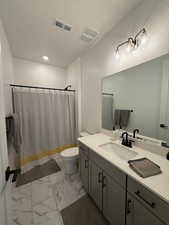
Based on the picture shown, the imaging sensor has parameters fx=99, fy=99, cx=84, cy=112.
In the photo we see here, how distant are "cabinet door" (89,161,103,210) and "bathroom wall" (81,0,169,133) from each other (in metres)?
0.86

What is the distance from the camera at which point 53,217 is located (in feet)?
3.99

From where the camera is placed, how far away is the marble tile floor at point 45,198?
3.95 feet

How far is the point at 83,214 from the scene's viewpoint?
124 cm

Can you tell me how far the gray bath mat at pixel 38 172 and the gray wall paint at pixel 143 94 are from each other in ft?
5.97

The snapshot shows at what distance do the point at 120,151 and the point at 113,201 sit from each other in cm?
55

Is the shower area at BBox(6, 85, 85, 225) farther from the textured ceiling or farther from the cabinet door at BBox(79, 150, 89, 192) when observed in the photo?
the textured ceiling

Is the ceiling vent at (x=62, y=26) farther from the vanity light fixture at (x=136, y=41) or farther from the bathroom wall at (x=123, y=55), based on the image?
the vanity light fixture at (x=136, y=41)

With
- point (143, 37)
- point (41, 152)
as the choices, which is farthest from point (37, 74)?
point (143, 37)

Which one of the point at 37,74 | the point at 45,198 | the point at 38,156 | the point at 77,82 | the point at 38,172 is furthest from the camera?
the point at 37,74

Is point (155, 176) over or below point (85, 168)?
over

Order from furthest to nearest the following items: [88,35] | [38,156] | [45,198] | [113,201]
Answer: [38,156] → [88,35] → [45,198] → [113,201]

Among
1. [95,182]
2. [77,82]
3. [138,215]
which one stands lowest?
[95,182]

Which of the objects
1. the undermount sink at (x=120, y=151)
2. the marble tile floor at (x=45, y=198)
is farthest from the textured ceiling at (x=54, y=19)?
the marble tile floor at (x=45, y=198)

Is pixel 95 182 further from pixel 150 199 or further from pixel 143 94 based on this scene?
pixel 143 94
